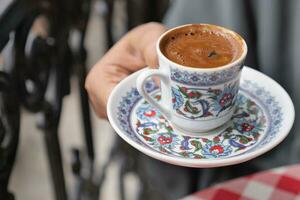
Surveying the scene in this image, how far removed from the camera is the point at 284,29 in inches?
33.3

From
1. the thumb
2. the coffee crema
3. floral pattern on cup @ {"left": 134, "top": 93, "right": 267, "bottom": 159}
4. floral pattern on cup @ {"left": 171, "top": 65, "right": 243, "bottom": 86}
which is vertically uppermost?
the coffee crema

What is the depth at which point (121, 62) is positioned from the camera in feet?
2.77

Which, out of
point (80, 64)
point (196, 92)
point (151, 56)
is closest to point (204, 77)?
point (196, 92)

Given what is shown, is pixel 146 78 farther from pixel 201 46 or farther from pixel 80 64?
pixel 80 64

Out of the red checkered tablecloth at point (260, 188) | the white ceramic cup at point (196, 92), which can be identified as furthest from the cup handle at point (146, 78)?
the red checkered tablecloth at point (260, 188)

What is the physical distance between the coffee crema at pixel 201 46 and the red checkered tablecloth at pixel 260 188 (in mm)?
170

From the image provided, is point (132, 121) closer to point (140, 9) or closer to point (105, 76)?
point (105, 76)

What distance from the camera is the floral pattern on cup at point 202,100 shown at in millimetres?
668

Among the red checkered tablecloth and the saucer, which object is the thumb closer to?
the saucer

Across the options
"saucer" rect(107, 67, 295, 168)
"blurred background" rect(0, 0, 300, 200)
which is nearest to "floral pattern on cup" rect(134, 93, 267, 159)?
"saucer" rect(107, 67, 295, 168)

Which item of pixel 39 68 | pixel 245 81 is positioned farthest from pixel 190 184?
pixel 39 68

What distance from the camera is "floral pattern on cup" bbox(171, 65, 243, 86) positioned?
2.12 feet

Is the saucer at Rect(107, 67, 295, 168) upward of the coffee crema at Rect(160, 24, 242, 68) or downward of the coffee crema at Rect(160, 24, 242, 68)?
downward

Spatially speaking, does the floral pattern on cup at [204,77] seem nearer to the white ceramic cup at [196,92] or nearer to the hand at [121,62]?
the white ceramic cup at [196,92]
